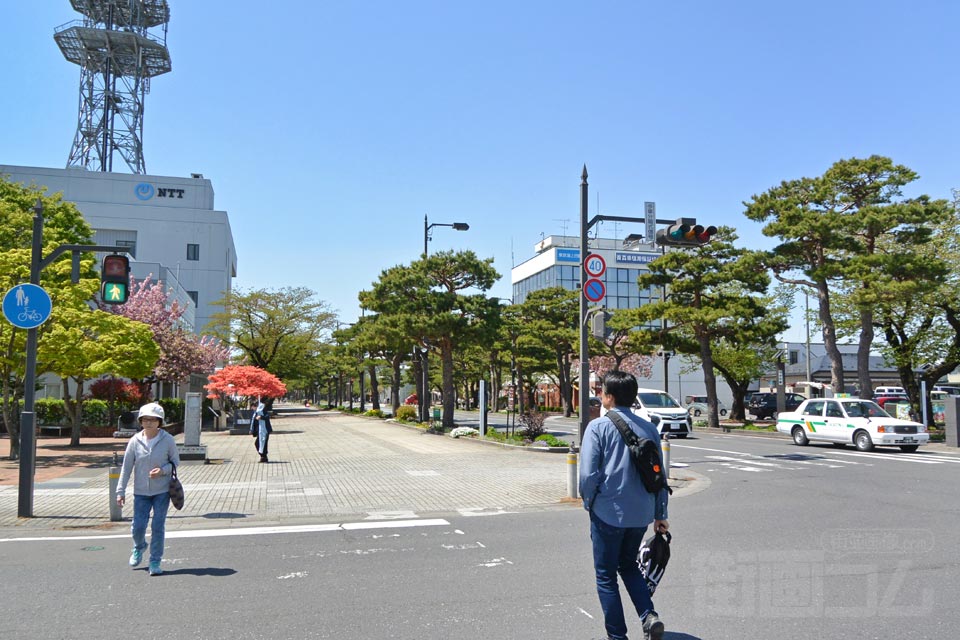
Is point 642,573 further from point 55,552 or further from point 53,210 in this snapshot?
point 53,210

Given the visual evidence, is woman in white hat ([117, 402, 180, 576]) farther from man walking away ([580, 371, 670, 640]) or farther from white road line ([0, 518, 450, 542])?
man walking away ([580, 371, 670, 640])

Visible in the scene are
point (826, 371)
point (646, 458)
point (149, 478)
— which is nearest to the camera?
point (646, 458)

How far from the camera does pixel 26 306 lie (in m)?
10.6

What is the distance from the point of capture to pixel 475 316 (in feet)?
105

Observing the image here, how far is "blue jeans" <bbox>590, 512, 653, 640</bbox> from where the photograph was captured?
178 inches

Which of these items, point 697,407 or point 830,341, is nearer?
point 830,341

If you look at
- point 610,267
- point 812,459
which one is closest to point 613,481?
point 812,459

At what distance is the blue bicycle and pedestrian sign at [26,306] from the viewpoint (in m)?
10.5

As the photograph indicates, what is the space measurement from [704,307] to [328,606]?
30591 millimetres

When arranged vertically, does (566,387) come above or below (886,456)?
above

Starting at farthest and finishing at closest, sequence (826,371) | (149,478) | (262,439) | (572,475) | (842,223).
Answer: (826,371) < (842,223) < (262,439) < (572,475) < (149,478)

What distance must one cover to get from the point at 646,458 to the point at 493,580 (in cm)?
286

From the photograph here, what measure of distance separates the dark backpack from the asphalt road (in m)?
1.37

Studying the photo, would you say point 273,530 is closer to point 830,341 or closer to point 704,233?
point 704,233
